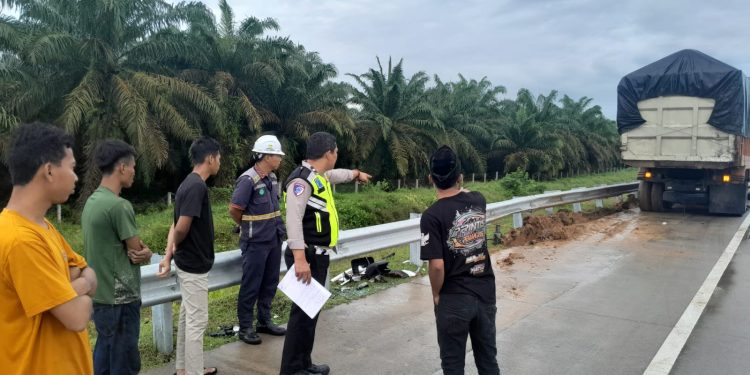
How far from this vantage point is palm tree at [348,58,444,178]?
25031 millimetres

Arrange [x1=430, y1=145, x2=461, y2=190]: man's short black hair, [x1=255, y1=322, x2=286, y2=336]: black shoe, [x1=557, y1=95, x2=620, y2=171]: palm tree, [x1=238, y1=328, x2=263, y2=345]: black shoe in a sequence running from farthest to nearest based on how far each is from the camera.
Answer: [x1=557, y1=95, x2=620, y2=171]: palm tree, [x1=255, y1=322, x2=286, y2=336]: black shoe, [x1=238, y1=328, x2=263, y2=345]: black shoe, [x1=430, y1=145, x2=461, y2=190]: man's short black hair

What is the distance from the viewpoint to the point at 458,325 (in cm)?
335

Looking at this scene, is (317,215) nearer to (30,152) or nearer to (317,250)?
(317,250)

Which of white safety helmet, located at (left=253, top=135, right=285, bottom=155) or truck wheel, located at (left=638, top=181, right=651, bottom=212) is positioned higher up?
white safety helmet, located at (left=253, top=135, right=285, bottom=155)

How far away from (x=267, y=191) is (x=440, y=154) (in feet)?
6.93

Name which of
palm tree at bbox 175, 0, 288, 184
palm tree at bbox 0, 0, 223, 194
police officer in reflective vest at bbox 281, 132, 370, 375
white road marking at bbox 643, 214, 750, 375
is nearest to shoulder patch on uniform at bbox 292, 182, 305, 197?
police officer in reflective vest at bbox 281, 132, 370, 375

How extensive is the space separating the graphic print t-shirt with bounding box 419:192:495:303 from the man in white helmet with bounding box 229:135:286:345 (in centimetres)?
195

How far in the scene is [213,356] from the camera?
4.49 meters

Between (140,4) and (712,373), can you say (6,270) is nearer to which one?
(712,373)

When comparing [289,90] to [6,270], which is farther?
[289,90]

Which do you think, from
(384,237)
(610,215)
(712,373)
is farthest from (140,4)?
(712,373)

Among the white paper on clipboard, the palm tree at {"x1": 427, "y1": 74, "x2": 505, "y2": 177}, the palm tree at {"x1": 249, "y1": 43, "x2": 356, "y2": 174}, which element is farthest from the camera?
the palm tree at {"x1": 427, "y1": 74, "x2": 505, "y2": 177}

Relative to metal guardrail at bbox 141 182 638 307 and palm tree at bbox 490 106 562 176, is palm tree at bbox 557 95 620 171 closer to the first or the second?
palm tree at bbox 490 106 562 176

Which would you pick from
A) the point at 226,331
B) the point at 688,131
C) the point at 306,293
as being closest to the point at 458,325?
the point at 306,293
